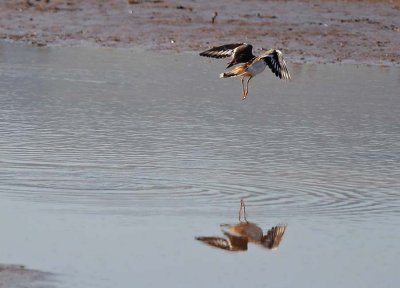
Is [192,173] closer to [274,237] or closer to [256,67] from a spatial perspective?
[274,237]

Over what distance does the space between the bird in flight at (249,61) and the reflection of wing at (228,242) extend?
401cm

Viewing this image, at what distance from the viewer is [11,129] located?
1276cm

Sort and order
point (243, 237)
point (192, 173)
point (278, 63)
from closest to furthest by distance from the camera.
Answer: point (243, 237)
point (192, 173)
point (278, 63)

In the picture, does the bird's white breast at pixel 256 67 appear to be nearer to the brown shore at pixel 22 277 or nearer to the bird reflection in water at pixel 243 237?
the bird reflection in water at pixel 243 237

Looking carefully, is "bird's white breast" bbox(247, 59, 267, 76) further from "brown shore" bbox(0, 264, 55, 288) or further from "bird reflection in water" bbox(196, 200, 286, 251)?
"brown shore" bbox(0, 264, 55, 288)

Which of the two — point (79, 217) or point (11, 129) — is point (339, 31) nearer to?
point (11, 129)

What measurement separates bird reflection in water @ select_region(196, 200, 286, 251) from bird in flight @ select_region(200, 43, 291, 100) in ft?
11.6

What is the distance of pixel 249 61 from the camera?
12914 mm

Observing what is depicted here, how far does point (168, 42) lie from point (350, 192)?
35.8 feet

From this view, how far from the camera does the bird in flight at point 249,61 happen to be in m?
12.5

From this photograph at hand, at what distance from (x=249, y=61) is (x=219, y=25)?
943 cm

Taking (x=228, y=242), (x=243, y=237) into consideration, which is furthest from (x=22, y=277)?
(x=243, y=237)

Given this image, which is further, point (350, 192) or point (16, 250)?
point (350, 192)

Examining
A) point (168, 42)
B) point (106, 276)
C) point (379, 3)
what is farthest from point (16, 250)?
point (379, 3)
